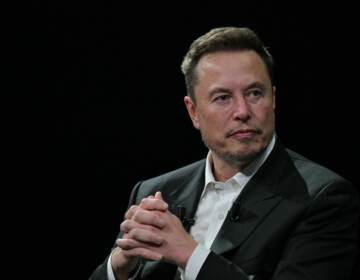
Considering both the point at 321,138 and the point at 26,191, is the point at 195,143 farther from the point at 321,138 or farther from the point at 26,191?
the point at 26,191

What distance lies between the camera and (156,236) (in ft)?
7.52

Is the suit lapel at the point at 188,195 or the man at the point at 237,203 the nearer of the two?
the man at the point at 237,203

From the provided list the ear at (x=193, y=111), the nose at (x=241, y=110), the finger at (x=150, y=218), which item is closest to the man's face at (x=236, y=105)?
the nose at (x=241, y=110)

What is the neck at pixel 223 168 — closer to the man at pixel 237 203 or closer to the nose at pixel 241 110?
the man at pixel 237 203

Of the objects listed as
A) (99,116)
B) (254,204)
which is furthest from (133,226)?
(99,116)

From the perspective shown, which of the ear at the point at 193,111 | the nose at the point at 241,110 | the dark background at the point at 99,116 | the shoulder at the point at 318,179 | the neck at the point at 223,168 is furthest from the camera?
the dark background at the point at 99,116

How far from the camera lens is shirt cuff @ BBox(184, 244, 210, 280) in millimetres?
2260

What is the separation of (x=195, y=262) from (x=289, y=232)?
38cm

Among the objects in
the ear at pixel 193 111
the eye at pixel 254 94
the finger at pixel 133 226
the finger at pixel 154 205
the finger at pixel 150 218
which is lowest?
the finger at pixel 133 226

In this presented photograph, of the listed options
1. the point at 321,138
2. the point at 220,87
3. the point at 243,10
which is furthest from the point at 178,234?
the point at 243,10

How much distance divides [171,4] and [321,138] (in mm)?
1189

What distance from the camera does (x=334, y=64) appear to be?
371 centimetres

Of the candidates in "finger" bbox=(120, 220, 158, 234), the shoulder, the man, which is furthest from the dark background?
"finger" bbox=(120, 220, 158, 234)

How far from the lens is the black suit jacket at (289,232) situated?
2.30 meters
